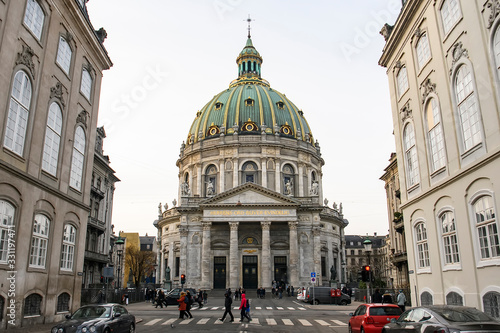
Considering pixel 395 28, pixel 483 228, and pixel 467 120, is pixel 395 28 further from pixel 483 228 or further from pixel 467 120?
pixel 483 228

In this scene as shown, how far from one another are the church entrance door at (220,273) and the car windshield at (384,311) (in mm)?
41808

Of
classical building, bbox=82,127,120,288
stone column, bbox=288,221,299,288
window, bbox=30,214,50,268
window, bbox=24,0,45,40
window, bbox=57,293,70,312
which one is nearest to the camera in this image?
window, bbox=24,0,45,40

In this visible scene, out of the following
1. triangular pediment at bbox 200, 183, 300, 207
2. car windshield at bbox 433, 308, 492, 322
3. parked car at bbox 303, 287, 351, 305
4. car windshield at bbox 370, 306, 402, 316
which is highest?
triangular pediment at bbox 200, 183, 300, 207

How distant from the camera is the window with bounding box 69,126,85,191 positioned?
78.0 feet

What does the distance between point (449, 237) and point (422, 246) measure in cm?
318

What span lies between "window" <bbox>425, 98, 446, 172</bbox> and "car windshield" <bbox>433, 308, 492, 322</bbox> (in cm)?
980

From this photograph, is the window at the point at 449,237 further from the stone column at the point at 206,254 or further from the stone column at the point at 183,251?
the stone column at the point at 183,251

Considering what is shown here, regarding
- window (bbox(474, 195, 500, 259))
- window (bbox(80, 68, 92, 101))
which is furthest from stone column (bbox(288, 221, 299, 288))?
window (bbox(474, 195, 500, 259))

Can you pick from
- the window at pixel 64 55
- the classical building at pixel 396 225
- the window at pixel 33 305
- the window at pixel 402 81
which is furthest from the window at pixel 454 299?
the classical building at pixel 396 225

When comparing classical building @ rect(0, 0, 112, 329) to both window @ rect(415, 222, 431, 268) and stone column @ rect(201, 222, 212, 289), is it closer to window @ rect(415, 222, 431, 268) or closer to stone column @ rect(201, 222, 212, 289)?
window @ rect(415, 222, 431, 268)

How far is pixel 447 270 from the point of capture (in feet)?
60.9

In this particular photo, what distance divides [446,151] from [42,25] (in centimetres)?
1963

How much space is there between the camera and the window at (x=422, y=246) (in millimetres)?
21297

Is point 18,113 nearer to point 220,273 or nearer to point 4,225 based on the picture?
point 4,225
